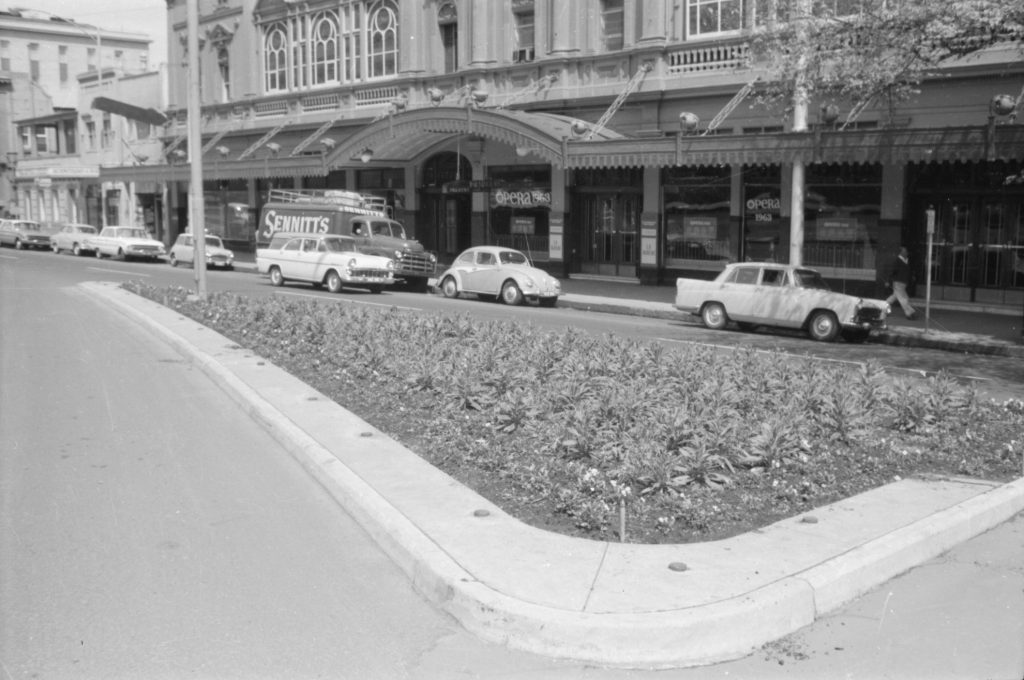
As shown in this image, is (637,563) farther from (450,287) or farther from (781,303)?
(450,287)

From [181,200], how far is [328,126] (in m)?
18.4

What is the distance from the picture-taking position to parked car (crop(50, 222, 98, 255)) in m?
50.6

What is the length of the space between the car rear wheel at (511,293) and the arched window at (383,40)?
1500 cm

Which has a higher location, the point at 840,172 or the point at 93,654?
the point at 840,172

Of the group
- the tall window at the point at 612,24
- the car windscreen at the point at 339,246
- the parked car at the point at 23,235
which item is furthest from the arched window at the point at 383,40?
the parked car at the point at 23,235

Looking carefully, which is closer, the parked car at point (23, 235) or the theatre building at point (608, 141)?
the theatre building at point (608, 141)

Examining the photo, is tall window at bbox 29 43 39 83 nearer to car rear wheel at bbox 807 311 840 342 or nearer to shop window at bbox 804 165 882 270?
shop window at bbox 804 165 882 270

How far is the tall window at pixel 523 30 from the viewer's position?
33.2 meters

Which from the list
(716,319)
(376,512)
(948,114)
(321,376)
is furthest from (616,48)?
(376,512)

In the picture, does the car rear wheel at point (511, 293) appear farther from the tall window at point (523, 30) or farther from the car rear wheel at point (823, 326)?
the tall window at point (523, 30)

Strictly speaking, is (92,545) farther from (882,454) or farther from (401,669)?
(882,454)

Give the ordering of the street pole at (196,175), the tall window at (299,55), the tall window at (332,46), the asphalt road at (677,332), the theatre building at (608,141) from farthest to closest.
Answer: the tall window at (299,55), the tall window at (332,46), the theatre building at (608,141), the street pole at (196,175), the asphalt road at (677,332)

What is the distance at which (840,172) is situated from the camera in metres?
26.0

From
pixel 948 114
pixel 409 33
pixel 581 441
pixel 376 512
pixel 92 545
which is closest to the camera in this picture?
pixel 92 545
